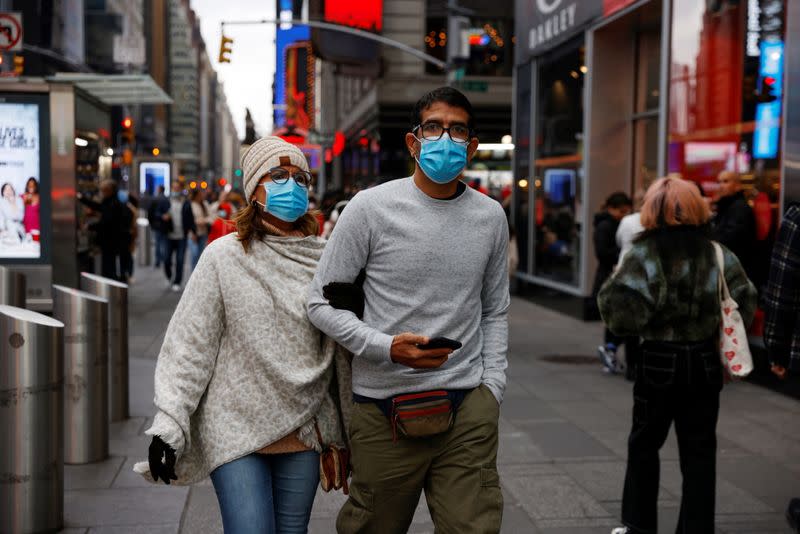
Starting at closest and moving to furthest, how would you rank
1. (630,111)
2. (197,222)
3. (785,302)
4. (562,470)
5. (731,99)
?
(785,302) < (562,470) < (731,99) < (630,111) < (197,222)

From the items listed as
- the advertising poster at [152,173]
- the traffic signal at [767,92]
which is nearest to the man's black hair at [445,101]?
the traffic signal at [767,92]

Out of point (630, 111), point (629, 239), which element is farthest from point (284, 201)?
point (630, 111)

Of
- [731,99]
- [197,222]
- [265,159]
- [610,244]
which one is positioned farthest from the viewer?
[197,222]

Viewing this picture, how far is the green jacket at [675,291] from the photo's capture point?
4.52m

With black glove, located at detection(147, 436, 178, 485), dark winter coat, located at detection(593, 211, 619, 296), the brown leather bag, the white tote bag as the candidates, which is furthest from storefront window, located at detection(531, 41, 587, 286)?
black glove, located at detection(147, 436, 178, 485)

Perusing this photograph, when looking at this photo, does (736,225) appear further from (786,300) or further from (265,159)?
(265,159)

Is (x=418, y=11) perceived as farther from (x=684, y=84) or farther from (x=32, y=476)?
(x=32, y=476)

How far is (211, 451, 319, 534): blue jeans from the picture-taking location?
9.95 ft

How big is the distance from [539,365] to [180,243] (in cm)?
1002

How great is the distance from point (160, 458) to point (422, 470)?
0.81 metres

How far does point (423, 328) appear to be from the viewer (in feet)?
10.0

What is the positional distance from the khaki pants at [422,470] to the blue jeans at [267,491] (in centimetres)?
14

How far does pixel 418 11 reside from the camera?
32.9 meters

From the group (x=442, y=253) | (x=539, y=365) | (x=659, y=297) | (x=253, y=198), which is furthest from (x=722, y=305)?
(x=539, y=365)
